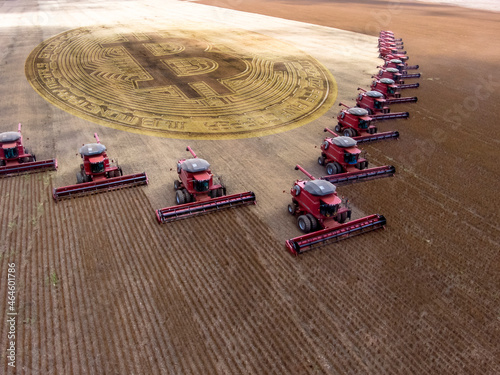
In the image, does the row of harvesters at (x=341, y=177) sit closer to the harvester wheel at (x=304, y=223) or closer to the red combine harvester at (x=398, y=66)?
the harvester wheel at (x=304, y=223)

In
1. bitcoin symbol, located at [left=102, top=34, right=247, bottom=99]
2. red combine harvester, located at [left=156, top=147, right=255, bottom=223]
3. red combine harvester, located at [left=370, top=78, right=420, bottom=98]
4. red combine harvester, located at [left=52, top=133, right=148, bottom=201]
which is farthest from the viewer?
bitcoin symbol, located at [left=102, top=34, right=247, bottom=99]

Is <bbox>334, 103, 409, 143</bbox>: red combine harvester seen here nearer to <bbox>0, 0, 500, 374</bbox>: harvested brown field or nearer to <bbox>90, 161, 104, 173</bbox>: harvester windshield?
<bbox>0, 0, 500, 374</bbox>: harvested brown field

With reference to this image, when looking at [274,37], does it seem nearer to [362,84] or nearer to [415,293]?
[362,84]

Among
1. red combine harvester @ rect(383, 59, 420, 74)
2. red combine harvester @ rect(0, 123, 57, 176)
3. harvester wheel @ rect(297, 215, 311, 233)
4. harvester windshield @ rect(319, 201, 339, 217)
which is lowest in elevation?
red combine harvester @ rect(0, 123, 57, 176)

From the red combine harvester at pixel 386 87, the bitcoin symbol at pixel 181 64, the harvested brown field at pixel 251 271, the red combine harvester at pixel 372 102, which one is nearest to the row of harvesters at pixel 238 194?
the harvested brown field at pixel 251 271

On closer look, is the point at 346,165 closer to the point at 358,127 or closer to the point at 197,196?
the point at 358,127

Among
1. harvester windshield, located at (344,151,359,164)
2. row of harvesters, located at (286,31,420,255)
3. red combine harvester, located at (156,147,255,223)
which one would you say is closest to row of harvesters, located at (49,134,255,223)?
red combine harvester, located at (156,147,255,223)
